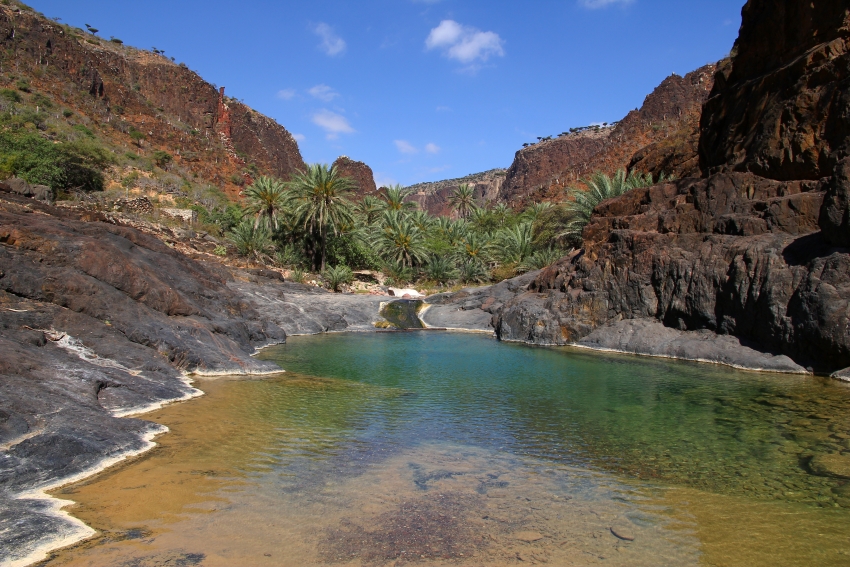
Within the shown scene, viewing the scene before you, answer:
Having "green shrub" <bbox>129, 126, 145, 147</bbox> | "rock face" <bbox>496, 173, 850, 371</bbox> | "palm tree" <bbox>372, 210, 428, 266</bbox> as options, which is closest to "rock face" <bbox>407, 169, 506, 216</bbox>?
"green shrub" <bbox>129, 126, 145, 147</bbox>

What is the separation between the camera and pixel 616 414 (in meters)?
9.58

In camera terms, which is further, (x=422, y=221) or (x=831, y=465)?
(x=422, y=221)

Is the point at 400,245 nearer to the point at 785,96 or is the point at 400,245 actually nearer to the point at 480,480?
the point at 785,96

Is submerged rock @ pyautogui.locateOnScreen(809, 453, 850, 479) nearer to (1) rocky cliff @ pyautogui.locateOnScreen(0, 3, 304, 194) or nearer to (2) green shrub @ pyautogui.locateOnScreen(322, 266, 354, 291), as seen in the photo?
(2) green shrub @ pyautogui.locateOnScreen(322, 266, 354, 291)

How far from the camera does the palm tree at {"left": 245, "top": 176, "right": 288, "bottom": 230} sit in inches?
1441

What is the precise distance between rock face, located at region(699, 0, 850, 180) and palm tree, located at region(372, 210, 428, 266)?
2082cm

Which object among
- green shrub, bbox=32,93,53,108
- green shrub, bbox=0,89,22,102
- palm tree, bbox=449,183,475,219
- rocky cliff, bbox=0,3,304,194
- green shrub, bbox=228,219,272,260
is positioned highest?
rocky cliff, bbox=0,3,304,194

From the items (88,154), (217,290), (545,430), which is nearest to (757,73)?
(545,430)

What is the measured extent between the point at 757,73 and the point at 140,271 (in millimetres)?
22450

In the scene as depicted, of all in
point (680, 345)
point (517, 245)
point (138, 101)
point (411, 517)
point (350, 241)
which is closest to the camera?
point (411, 517)

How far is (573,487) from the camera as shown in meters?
6.05

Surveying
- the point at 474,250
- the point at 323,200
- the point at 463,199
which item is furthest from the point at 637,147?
the point at 323,200

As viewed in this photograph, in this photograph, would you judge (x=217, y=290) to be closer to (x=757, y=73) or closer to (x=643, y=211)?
(x=643, y=211)

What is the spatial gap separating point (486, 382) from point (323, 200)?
24.6 m
